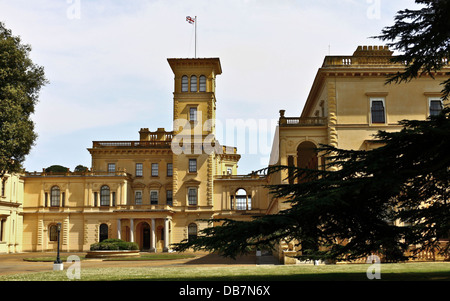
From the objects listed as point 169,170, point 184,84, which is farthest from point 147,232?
point 184,84

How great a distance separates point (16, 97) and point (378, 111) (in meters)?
24.1

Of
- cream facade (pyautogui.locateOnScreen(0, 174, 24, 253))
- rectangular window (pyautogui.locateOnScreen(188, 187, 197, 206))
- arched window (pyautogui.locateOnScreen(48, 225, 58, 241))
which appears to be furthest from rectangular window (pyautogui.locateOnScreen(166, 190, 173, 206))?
cream facade (pyautogui.locateOnScreen(0, 174, 24, 253))

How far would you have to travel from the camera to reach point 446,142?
1066cm

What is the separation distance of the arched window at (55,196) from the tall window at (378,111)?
42.7m

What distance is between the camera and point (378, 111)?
35.2m

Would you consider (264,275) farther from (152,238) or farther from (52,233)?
(52,233)

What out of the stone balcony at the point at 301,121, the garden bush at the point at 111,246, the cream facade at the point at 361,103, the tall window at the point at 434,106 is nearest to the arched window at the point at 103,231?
the garden bush at the point at 111,246

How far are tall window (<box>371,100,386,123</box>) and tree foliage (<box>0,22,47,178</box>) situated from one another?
2256cm

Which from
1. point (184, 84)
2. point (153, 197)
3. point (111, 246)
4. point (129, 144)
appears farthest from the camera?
point (129, 144)

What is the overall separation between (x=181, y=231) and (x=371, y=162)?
51.8 meters

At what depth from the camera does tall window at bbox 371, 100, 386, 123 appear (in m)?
35.1
